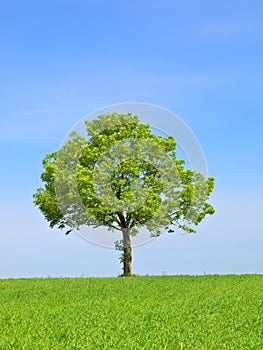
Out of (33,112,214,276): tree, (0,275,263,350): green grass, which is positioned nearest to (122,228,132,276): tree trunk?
(33,112,214,276): tree

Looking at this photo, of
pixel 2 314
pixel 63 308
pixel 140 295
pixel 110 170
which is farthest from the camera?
pixel 110 170

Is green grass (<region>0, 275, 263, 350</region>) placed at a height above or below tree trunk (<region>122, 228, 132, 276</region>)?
below

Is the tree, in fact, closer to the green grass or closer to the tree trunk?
the tree trunk

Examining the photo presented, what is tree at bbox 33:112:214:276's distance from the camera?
112 ft

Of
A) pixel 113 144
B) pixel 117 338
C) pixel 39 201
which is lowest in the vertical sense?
pixel 117 338

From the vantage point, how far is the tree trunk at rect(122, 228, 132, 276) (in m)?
36.0

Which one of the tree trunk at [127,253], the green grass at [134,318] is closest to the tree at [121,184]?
the tree trunk at [127,253]

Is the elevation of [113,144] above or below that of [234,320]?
above

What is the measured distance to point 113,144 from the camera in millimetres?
35188

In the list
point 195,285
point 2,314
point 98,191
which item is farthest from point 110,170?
point 2,314

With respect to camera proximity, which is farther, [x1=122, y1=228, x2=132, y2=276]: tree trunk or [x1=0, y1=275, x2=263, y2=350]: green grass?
[x1=122, y1=228, x2=132, y2=276]: tree trunk

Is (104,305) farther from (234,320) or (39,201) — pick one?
(39,201)

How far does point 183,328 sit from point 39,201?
2367cm

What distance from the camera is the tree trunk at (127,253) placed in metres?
36.0
